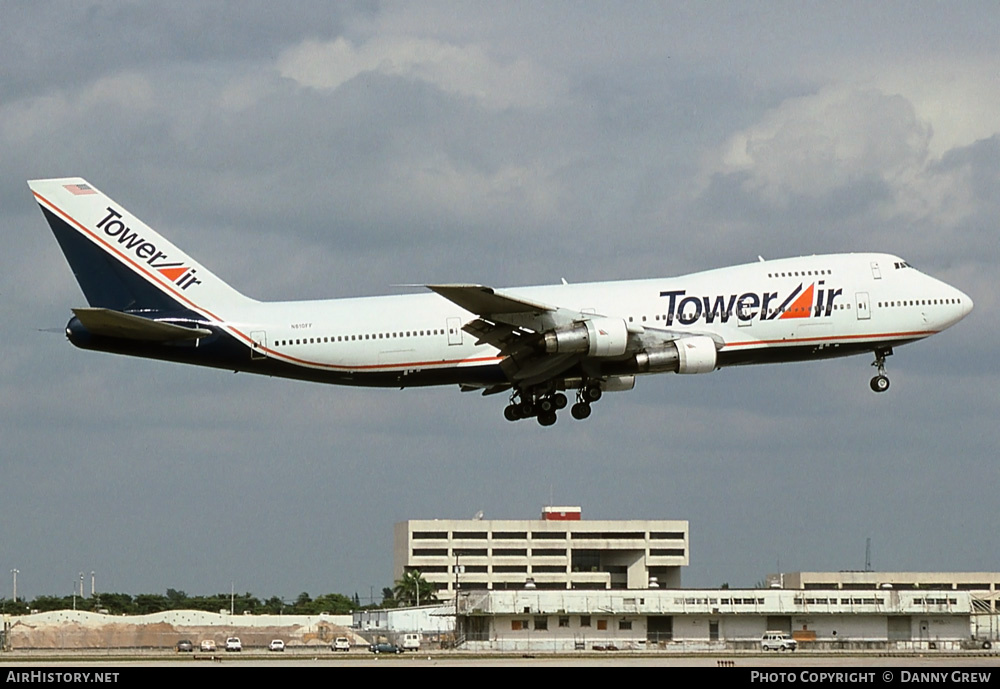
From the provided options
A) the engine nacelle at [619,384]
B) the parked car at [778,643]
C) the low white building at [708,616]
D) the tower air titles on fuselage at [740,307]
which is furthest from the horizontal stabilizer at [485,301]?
the low white building at [708,616]

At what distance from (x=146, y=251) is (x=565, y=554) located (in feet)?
352

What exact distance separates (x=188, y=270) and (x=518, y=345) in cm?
1454

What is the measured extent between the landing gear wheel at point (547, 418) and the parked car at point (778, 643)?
16.6 meters

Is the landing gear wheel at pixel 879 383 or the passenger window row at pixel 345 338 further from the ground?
the passenger window row at pixel 345 338

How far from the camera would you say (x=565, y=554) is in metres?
170

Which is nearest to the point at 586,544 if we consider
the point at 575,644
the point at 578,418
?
the point at 575,644

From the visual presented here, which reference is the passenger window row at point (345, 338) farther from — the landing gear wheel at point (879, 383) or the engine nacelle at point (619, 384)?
the landing gear wheel at point (879, 383)

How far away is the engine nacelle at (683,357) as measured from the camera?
2579 inches

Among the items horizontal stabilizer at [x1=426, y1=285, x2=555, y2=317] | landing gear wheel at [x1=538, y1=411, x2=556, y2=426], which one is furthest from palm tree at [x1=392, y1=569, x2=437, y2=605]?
horizontal stabilizer at [x1=426, y1=285, x2=555, y2=317]

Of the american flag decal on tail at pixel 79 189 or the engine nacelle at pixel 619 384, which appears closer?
the american flag decal on tail at pixel 79 189

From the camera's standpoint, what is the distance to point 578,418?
69.8 meters

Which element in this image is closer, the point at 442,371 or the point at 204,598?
the point at 442,371

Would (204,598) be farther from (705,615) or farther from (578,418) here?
(578,418)

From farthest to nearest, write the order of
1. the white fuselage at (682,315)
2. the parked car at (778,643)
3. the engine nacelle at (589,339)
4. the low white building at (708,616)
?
the low white building at (708,616) < the parked car at (778,643) < the white fuselage at (682,315) < the engine nacelle at (589,339)
